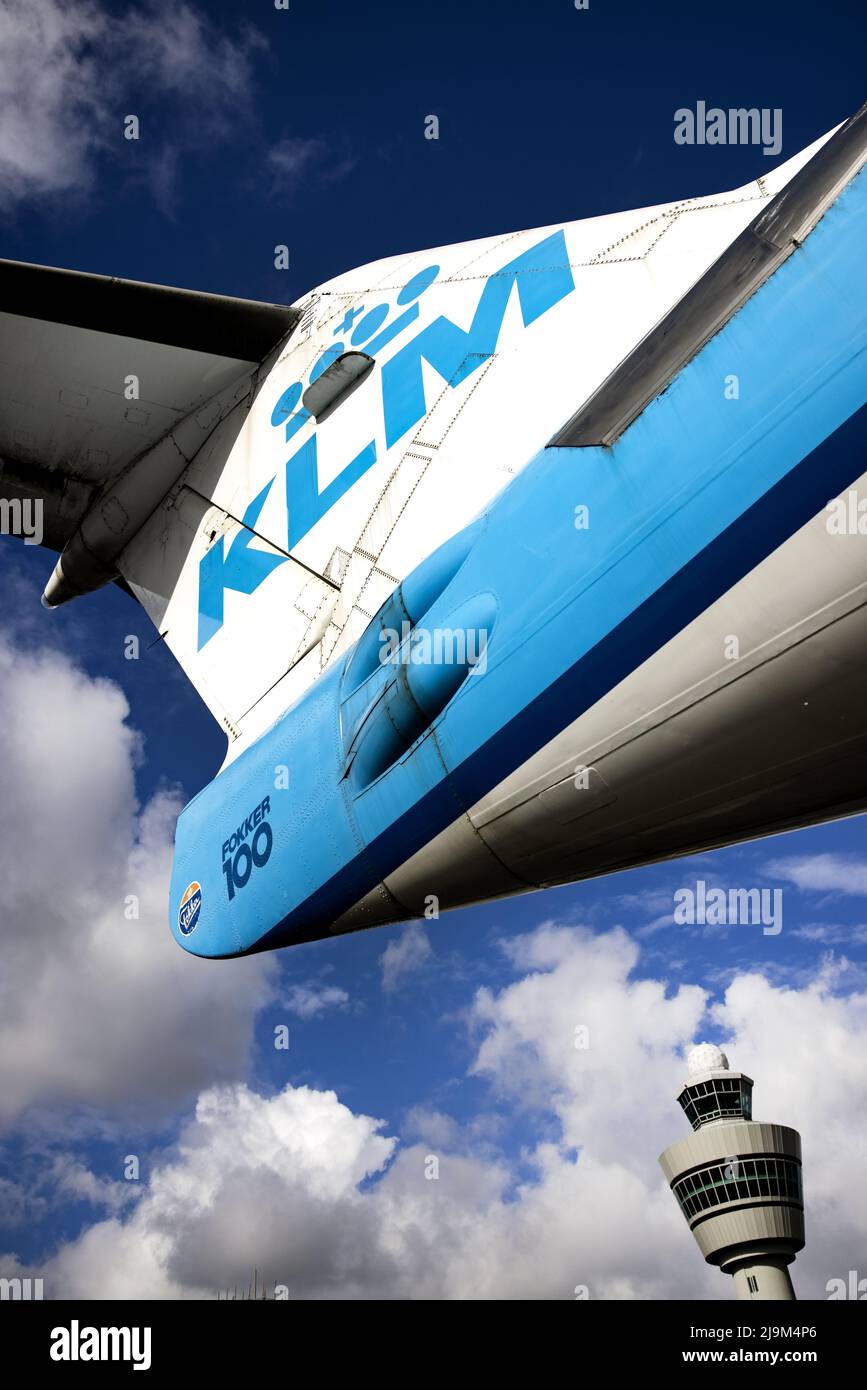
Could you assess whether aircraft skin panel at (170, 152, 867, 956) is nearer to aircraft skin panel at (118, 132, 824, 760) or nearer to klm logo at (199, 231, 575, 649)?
aircraft skin panel at (118, 132, 824, 760)

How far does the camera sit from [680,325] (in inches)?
171

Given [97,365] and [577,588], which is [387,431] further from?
[97,365]

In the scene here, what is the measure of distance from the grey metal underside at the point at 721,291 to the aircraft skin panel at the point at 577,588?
0.08 metres

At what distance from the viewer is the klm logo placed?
6.09 meters

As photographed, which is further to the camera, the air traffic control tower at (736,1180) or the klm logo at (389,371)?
the air traffic control tower at (736,1180)

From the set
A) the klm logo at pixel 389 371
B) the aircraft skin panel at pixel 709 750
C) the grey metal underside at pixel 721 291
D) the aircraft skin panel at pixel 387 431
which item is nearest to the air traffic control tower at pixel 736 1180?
the aircraft skin panel at pixel 387 431

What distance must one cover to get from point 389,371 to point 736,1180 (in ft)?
173

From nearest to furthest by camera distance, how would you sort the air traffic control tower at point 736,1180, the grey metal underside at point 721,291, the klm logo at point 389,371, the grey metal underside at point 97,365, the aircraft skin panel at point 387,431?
the grey metal underside at point 721,291
the aircraft skin panel at point 387,431
the klm logo at point 389,371
the grey metal underside at point 97,365
the air traffic control tower at point 736,1180

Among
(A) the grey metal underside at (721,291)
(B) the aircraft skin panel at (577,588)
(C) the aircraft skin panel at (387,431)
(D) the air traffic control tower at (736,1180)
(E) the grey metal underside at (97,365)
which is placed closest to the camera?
(B) the aircraft skin panel at (577,588)

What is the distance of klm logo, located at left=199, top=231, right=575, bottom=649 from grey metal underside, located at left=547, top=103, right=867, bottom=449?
1484mm

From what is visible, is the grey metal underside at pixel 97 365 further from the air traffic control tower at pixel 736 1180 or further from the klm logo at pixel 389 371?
the air traffic control tower at pixel 736 1180

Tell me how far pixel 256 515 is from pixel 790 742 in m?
5.14

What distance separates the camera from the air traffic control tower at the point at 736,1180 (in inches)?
1871
